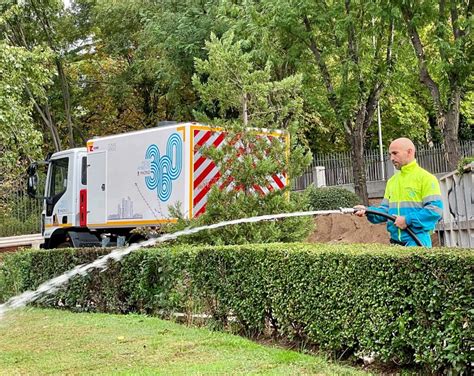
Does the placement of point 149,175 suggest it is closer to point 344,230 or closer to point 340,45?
point 344,230

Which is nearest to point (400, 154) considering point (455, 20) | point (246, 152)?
point (246, 152)

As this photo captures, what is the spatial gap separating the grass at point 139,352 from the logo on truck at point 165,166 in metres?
4.68

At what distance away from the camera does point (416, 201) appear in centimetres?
629

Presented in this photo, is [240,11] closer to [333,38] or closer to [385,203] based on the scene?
[333,38]

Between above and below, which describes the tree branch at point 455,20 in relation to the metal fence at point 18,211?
above

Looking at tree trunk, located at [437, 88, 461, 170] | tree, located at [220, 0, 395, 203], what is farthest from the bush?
tree trunk, located at [437, 88, 461, 170]

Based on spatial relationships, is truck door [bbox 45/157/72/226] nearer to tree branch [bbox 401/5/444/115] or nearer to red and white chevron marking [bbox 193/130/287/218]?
red and white chevron marking [bbox 193/130/287/218]

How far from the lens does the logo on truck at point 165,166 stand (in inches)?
494

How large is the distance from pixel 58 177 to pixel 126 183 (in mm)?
2897

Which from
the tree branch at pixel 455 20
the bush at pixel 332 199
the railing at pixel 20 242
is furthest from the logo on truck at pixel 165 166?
the railing at pixel 20 242

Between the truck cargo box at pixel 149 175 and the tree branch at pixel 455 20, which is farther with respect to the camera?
the tree branch at pixel 455 20

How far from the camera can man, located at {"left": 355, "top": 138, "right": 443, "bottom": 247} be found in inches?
244

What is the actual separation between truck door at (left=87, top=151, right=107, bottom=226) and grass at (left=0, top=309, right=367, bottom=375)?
6502 millimetres

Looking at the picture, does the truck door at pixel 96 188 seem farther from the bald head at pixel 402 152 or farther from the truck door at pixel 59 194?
the bald head at pixel 402 152
